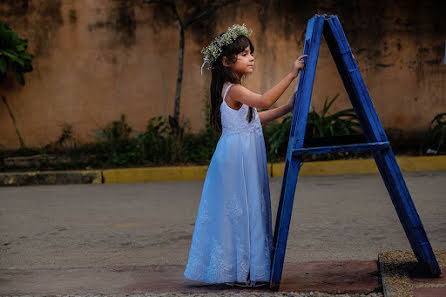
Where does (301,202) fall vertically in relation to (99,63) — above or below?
below

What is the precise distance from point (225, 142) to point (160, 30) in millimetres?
6910

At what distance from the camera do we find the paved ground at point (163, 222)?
4281mm

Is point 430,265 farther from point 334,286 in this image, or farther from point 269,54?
point 269,54

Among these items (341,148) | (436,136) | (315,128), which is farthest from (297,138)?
(436,136)

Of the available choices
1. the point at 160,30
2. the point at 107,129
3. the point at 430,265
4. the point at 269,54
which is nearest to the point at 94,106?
the point at 107,129

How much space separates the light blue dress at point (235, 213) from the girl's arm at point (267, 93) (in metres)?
0.09

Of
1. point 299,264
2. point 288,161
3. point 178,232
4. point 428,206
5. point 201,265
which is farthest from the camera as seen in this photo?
point 428,206

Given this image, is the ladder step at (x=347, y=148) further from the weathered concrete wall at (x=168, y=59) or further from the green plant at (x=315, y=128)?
the weathered concrete wall at (x=168, y=59)

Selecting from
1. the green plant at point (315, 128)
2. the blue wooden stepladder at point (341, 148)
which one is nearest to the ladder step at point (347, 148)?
the blue wooden stepladder at point (341, 148)

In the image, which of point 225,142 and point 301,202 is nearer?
point 225,142

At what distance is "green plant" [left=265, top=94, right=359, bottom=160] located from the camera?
8.79 m

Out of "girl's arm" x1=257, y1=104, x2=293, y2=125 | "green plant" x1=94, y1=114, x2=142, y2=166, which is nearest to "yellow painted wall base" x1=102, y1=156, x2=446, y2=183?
"green plant" x1=94, y1=114, x2=142, y2=166

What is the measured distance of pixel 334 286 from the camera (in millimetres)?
3121

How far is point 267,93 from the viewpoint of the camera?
3076mm
